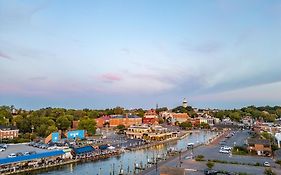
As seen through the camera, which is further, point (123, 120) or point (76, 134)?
point (123, 120)

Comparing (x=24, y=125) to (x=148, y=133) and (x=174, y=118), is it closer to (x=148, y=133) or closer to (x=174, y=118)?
(x=148, y=133)

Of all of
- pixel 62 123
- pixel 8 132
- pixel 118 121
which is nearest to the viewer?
pixel 8 132

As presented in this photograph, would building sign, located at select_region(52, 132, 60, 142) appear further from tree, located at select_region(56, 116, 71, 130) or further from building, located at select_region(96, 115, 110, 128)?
building, located at select_region(96, 115, 110, 128)

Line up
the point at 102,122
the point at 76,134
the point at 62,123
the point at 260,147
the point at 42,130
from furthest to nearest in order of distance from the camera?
the point at 102,122 → the point at 62,123 → the point at 42,130 → the point at 76,134 → the point at 260,147

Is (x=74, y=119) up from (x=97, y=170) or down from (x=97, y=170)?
up

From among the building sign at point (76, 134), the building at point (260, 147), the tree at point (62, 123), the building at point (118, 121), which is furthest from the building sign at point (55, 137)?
the building at point (118, 121)

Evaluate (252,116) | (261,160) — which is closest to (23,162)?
(261,160)

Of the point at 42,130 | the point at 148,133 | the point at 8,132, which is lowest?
the point at 148,133

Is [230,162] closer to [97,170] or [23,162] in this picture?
[97,170]

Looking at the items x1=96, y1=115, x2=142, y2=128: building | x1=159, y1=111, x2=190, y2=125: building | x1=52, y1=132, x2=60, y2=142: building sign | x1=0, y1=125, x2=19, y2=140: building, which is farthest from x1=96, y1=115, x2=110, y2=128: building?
x1=52, y1=132, x2=60, y2=142: building sign

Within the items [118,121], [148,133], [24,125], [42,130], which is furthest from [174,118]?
[42,130]

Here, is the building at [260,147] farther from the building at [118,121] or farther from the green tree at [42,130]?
the building at [118,121]
